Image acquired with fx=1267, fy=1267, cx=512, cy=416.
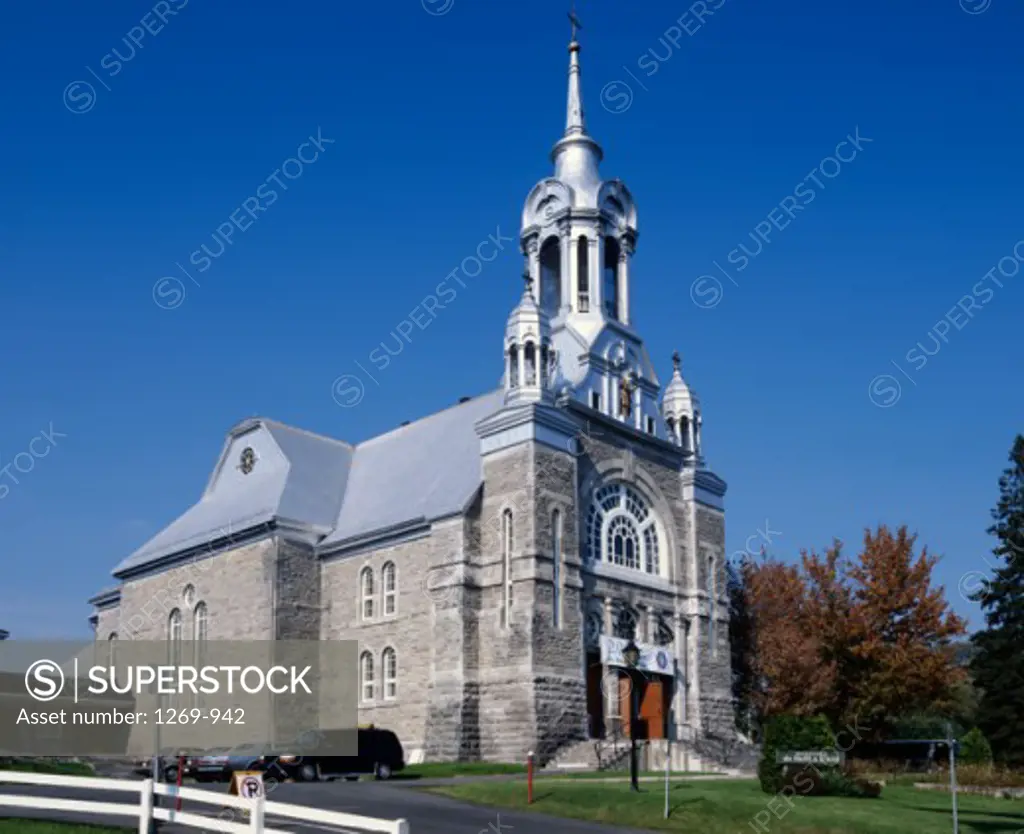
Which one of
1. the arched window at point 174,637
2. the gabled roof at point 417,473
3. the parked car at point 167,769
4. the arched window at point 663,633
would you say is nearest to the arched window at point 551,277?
the gabled roof at point 417,473

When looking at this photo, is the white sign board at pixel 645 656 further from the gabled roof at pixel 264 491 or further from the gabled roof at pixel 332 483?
the gabled roof at pixel 264 491

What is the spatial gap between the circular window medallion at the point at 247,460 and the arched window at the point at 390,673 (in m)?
12.2

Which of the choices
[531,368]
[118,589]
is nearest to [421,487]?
[531,368]

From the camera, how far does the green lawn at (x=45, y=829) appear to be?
17.8 metres

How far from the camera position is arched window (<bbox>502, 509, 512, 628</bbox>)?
40875mm

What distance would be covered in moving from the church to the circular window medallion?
10 centimetres

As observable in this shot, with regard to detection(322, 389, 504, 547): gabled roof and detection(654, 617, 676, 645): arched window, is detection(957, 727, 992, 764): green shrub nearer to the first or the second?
detection(654, 617, 676, 645): arched window

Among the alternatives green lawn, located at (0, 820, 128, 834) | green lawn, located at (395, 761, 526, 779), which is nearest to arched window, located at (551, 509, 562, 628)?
green lawn, located at (395, 761, 526, 779)

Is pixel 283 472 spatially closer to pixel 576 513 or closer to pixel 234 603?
pixel 234 603

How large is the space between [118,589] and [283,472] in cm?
1441

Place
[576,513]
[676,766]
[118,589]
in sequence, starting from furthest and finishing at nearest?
[118,589]
[576,513]
[676,766]

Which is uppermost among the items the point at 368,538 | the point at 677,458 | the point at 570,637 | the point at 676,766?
the point at 677,458

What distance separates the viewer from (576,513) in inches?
1681

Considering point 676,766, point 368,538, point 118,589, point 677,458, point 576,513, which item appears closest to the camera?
point 676,766
